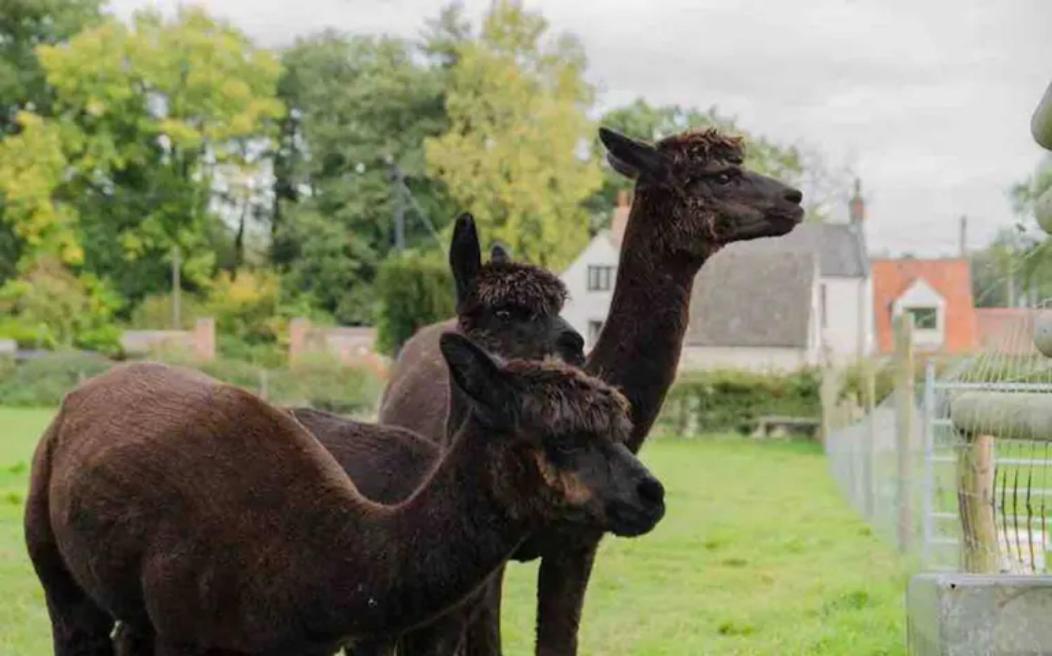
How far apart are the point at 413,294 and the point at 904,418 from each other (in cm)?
3204

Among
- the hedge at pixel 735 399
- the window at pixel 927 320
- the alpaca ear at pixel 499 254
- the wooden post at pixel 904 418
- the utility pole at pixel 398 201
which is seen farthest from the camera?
the window at pixel 927 320

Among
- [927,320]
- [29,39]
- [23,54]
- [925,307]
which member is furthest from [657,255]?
[925,307]

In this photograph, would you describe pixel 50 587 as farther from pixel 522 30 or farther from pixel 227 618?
pixel 522 30

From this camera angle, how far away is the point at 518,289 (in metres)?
6.51

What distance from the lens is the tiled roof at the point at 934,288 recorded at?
224 ft

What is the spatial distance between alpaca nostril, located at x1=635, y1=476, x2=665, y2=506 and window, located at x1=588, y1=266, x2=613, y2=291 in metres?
52.0

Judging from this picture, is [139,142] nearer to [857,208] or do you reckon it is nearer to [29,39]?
[29,39]

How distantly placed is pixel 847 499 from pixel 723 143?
55.3 feet

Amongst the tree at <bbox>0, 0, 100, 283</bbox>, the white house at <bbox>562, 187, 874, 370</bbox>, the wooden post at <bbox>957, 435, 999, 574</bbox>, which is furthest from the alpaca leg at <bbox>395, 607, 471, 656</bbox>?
the tree at <bbox>0, 0, 100, 283</bbox>

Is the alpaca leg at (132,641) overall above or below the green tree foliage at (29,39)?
below

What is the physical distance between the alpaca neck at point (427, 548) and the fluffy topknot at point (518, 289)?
1.47m

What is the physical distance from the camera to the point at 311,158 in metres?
64.9

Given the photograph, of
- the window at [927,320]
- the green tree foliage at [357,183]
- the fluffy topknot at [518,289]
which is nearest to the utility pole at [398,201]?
the green tree foliage at [357,183]

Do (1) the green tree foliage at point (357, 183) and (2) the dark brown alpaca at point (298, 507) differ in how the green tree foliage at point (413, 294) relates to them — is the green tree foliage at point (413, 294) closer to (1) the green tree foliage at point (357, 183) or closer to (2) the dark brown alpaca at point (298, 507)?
(1) the green tree foliage at point (357, 183)
